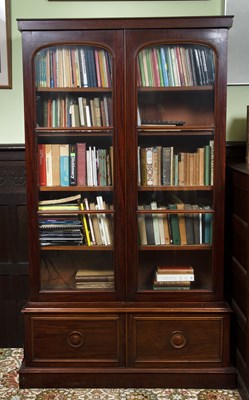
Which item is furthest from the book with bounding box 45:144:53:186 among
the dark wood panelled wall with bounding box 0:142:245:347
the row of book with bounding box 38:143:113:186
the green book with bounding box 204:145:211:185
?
the green book with bounding box 204:145:211:185

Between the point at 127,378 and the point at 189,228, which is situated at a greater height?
the point at 189,228

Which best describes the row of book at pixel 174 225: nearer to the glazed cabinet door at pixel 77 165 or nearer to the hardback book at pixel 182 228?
the hardback book at pixel 182 228

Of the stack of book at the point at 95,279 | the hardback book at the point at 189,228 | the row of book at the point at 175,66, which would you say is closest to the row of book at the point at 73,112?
→ the row of book at the point at 175,66

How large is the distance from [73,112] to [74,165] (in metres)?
0.24

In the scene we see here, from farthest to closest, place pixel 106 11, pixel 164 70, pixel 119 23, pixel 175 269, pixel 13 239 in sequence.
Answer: pixel 13 239
pixel 106 11
pixel 175 269
pixel 164 70
pixel 119 23

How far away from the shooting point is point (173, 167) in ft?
7.57

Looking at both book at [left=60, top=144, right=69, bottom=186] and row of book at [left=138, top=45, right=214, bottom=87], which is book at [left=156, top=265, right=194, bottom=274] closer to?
book at [left=60, top=144, right=69, bottom=186]

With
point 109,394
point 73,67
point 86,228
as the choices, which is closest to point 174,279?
point 86,228

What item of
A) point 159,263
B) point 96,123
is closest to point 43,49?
point 96,123

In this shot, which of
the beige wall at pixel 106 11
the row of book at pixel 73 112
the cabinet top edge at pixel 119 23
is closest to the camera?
the cabinet top edge at pixel 119 23

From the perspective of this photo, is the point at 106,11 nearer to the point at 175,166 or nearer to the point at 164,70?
the point at 164,70

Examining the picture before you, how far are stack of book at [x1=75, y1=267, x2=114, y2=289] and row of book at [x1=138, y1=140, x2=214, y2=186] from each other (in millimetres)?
465

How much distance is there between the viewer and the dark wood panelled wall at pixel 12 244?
2600 mm

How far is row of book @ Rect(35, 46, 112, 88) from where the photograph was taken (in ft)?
7.30
